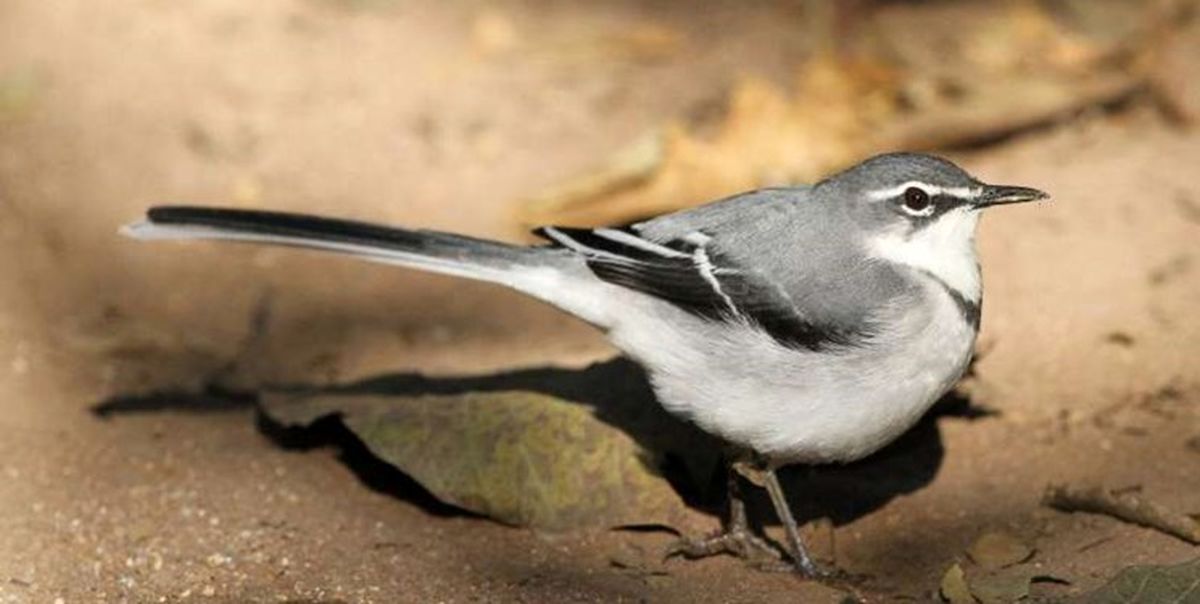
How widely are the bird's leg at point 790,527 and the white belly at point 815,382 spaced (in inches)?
5.3

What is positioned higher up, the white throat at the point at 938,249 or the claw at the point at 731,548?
the white throat at the point at 938,249

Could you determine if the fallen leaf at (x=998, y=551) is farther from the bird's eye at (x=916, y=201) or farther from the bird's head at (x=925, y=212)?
the bird's eye at (x=916, y=201)

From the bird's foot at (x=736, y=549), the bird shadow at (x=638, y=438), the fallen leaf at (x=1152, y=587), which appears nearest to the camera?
the fallen leaf at (x=1152, y=587)

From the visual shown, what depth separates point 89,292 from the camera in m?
6.98

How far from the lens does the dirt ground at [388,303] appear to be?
5.34 metres

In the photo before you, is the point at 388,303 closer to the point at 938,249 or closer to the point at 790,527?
the point at 790,527

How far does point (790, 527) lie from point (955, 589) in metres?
0.57

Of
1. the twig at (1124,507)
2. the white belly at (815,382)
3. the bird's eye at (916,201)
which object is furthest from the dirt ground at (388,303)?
the bird's eye at (916,201)

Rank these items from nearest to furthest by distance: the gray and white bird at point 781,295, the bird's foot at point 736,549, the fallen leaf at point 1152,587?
1. the fallen leaf at point 1152,587
2. the gray and white bird at point 781,295
3. the bird's foot at point 736,549

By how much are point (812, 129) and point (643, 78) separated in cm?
113

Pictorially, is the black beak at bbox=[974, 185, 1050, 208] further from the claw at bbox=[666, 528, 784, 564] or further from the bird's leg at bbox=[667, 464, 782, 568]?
the claw at bbox=[666, 528, 784, 564]

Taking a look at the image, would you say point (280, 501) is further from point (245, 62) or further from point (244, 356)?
point (245, 62)

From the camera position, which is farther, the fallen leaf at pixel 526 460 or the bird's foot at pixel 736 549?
the fallen leaf at pixel 526 460

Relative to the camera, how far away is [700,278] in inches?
210
